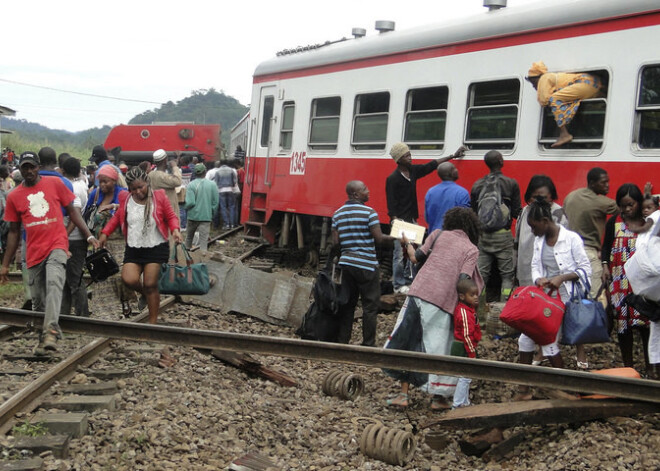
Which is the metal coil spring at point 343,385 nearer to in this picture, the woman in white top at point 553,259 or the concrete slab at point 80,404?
the woman in white top at point 553,259

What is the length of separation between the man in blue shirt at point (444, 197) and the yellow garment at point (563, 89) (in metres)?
1.22

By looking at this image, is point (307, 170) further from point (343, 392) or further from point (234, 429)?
point (234, 429)

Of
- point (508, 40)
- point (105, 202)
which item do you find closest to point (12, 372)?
point (105, 202)

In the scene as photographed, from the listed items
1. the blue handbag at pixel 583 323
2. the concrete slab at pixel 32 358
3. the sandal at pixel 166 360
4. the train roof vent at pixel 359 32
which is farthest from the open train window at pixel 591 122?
the concrete slab at pixel 32 358

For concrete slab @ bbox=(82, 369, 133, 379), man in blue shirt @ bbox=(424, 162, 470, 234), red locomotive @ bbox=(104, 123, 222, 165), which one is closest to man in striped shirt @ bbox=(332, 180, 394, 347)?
man in blue shirt @ bbox=(424, 162, 470, 234)

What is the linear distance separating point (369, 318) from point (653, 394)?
3.12m

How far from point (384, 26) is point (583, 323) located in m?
6.69

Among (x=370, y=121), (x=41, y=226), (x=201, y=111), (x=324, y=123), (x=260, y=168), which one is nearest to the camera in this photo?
(x=41, y=226)

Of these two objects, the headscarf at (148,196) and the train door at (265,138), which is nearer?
the headscarf at (148,196)

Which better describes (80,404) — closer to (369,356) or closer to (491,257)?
(369,356)

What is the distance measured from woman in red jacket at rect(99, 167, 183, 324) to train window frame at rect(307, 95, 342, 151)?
5.00 meters

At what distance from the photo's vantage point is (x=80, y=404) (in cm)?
580

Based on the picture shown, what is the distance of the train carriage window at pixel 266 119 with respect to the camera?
47.8 ft

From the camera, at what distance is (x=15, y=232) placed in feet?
24.0
